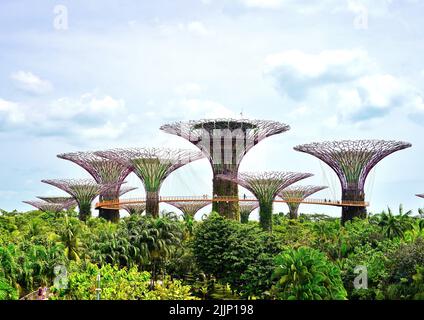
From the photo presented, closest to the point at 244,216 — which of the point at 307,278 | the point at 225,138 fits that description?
the point at 225,138

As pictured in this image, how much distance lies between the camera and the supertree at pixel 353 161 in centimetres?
4338

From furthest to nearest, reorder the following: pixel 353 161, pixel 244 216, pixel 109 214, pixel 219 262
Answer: pixel 244 216 → pixel 109 214 → pixel 353 161 → pixel 219 262

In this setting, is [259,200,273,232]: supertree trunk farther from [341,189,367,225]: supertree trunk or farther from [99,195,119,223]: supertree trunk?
[99,195,119,223]: supertree trunk

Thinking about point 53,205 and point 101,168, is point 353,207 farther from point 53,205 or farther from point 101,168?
point 53,205

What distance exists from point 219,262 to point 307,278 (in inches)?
397

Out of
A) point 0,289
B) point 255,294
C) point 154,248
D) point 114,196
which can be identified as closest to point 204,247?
point 154,248

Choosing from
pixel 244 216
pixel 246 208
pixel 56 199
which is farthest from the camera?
pixel 56 199

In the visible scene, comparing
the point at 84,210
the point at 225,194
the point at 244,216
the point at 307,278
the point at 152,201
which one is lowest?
the point at 307,278

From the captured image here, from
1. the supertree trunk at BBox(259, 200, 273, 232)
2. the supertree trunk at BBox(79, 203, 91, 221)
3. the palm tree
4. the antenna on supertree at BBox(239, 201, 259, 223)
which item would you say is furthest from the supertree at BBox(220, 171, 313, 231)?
the antenna on supertree at BBox(239, 201, 259, 223)

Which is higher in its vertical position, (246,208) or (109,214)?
(246,208)

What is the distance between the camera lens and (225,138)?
4581 cm

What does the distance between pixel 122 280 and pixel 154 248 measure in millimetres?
11014

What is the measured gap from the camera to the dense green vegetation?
21547mm
